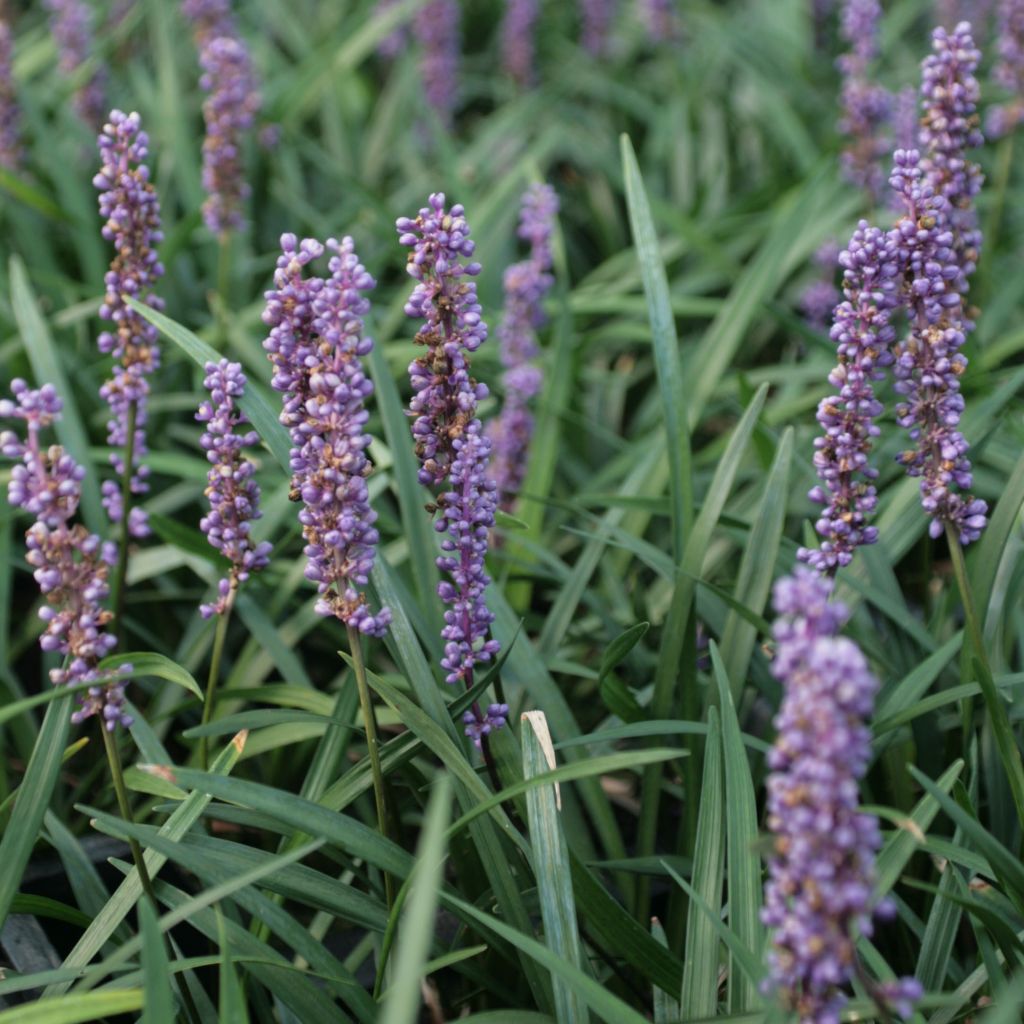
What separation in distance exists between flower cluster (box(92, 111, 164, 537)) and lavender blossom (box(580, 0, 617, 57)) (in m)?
6.43

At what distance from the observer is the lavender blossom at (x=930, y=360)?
297cm

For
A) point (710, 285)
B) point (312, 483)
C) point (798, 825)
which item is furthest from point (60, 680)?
point (710, 285)

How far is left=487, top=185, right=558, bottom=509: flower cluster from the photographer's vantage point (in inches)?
196

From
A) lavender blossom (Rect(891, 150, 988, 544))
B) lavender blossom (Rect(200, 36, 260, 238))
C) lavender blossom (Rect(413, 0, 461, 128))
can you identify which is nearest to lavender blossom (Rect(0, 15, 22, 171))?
lavender blossom (Rect(200, 36, 260, 238))

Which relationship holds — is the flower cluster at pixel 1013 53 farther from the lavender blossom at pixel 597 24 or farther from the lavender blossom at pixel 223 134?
the lavender blossom at pixel 597 24

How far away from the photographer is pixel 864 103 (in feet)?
18.9

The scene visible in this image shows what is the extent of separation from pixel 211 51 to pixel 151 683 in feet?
8.57

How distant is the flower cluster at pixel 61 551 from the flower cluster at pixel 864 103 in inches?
164

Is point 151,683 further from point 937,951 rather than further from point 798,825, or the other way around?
point 798,825

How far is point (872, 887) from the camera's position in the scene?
79.7 inches

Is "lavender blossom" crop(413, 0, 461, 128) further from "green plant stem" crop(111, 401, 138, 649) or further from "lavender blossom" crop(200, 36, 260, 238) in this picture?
"green plant stem" crop(111, 401, 138, 649)

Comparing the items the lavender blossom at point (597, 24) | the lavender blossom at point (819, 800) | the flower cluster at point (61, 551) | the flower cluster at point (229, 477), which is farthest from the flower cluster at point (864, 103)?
the lavender blossom at point (819, 800)

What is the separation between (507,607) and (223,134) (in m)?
2.54

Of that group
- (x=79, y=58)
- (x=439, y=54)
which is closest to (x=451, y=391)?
(x=79, y=58)
